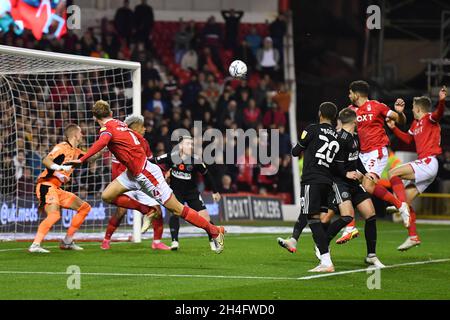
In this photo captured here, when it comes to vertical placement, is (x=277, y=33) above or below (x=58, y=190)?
above

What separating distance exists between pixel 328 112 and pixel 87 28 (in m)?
18.4

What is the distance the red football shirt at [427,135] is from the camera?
52.1ft

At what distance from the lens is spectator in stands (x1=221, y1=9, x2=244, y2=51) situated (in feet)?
98.8

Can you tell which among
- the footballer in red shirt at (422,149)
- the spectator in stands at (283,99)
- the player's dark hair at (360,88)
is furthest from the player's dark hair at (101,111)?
the spectator in stands at (283,99)

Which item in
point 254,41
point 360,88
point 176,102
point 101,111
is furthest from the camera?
point 254,41

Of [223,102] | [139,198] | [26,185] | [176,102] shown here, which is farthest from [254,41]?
[139,198]

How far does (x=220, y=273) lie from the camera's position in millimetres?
12422

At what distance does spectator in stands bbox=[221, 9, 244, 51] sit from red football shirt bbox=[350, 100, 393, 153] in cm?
1466

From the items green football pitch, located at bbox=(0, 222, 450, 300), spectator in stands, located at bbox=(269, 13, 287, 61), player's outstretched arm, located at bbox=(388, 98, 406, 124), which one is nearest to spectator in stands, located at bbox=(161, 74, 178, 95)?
spectator in stands, located at bbox=(269, 13, 287, 61)

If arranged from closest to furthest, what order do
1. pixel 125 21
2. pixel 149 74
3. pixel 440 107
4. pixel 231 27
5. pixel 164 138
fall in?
1. pixel 440 107
2. pixel 164 138
3. pixel 149 74
4. pixel 125 21
5. pixel 231 27

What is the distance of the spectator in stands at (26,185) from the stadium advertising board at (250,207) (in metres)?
6.14

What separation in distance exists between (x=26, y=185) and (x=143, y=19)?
31.7 ft

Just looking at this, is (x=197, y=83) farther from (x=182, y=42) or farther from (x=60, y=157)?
(x=60, y=157)

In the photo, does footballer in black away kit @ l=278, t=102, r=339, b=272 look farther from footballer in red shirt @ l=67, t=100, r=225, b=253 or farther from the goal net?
the goal net
